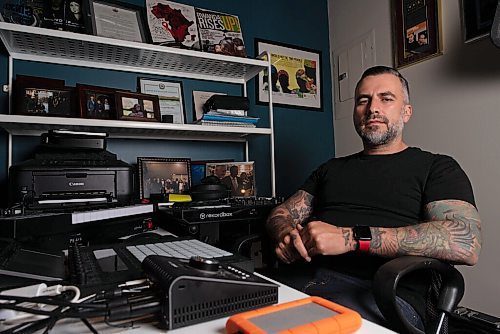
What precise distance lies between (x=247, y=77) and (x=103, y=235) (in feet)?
4.49

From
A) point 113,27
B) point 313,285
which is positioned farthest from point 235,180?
point 113,27

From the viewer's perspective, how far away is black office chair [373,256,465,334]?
750mm

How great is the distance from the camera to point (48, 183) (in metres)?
1.24

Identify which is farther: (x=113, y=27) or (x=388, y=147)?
(x=113, y=27)

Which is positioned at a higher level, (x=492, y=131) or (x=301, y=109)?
(x=301, y=109)

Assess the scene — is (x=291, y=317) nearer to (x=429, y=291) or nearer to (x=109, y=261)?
(x=109, y=261)

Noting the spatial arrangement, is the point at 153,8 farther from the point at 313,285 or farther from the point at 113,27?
the point at 313,285

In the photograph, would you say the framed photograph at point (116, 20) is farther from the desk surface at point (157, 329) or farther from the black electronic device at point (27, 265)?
the desk surface at point (157, 329)

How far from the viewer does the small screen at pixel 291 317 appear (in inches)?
15.1

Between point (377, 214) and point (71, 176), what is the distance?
115 centimetres

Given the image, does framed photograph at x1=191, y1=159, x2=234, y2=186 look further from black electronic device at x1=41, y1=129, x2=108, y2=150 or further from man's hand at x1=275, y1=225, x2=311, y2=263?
man's hand at x1=275, y1=225, x2=311, y2=263

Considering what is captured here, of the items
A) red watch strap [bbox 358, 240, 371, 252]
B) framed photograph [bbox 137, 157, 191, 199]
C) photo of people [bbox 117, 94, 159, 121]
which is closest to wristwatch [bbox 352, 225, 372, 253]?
red watch strap [bbox 358, 240, 371, 252]

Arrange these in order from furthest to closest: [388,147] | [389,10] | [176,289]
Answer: [389,10] < [388,147] < [176,289]

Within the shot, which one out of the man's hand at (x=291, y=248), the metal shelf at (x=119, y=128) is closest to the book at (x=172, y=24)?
the metal shelf at (x=119, y=128)
